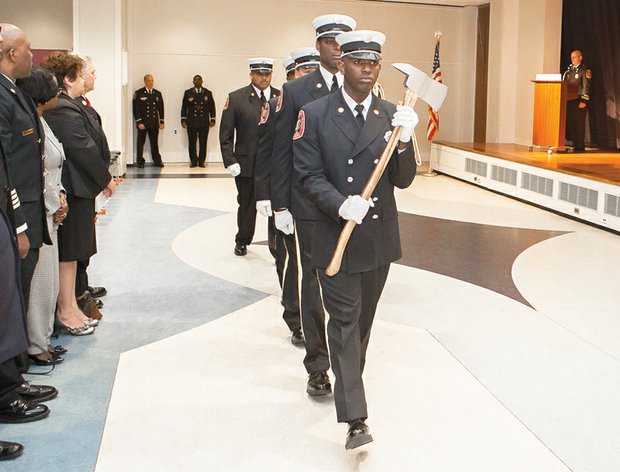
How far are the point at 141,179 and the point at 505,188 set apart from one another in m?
5.41

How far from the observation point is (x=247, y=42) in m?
14.5

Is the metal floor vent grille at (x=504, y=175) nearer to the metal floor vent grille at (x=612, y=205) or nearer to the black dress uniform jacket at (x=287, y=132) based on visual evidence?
the metal floor vent grille at (x=612, y=205)

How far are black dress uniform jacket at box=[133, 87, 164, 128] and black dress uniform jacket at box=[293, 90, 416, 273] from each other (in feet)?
36.7

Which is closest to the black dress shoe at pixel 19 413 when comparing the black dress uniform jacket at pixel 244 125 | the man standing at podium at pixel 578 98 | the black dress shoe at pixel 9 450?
the black dress shoe at pixel 9 450

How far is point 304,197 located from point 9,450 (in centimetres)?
147

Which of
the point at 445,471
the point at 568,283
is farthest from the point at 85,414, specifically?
the point at 568,283

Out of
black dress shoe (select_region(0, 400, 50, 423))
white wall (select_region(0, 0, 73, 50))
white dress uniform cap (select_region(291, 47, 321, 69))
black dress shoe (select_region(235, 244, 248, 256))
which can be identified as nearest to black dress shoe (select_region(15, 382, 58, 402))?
black dress shoe (select_region(0, 400, 50, 423))

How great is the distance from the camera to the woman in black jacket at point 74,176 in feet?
13.3

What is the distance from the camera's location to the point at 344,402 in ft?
9.11

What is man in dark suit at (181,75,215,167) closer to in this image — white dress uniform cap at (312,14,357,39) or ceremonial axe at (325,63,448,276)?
white dress uniform cap at (312,14,357,39)

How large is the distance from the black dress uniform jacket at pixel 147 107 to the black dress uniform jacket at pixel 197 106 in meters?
0.48

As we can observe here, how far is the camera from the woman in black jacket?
4.07 m

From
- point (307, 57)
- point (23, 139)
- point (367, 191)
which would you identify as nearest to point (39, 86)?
point (23, 139)

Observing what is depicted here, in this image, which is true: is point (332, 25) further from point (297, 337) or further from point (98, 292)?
point (98, 292)
